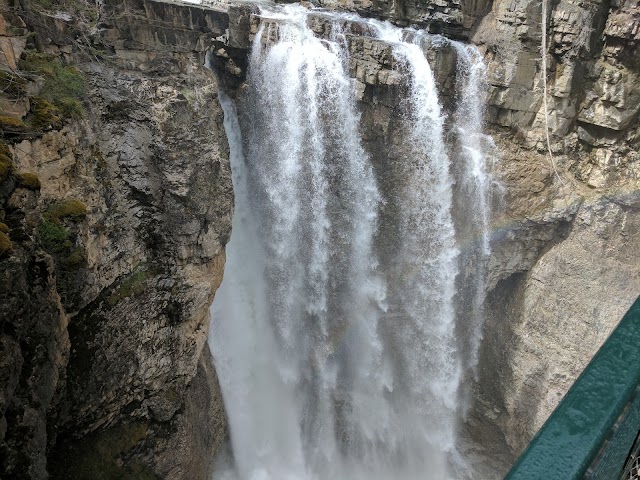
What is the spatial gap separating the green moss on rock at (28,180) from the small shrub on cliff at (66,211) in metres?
1.08

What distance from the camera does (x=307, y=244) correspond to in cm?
1559

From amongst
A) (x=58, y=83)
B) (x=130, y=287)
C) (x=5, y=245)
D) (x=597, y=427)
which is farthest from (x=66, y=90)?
(x=597, y=427)

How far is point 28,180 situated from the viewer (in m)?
7.42

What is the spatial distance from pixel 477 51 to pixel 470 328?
31.8 feet

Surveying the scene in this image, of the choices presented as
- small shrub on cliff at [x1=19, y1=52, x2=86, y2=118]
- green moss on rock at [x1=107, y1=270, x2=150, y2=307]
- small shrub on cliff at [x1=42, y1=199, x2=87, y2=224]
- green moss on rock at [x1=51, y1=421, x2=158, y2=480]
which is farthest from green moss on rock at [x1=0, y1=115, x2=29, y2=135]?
green moss on rock at [x1=51, y1=421, x2=158, y2=480]

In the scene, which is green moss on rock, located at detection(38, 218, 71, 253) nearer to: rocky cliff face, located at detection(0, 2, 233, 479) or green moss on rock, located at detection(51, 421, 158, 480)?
rocky cliff face, located at detection(0, 2, 233, 479)

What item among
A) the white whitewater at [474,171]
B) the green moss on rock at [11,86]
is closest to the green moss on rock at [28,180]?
the green moss on rock at [11,86]

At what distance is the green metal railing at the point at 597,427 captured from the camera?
173cm

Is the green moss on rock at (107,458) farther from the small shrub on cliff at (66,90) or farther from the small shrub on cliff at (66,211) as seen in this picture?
the small shrub on cliff at (66,90)

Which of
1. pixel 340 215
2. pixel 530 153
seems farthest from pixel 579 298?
pixel 340 215

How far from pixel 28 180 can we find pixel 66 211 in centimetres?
140

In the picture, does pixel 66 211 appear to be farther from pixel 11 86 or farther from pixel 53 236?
pixel 11 86

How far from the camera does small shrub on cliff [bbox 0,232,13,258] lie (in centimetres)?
624

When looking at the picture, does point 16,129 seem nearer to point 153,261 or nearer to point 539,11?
point 153,261
